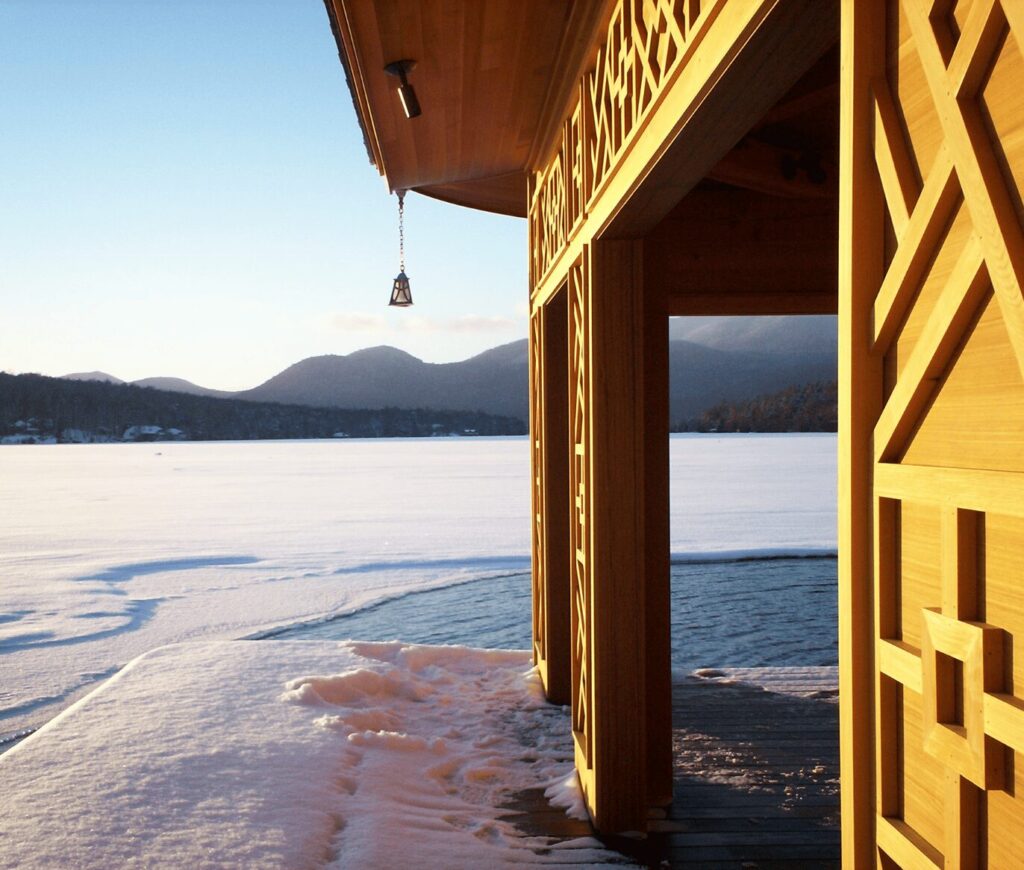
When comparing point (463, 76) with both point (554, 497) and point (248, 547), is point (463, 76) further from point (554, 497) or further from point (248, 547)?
point (248, 547)

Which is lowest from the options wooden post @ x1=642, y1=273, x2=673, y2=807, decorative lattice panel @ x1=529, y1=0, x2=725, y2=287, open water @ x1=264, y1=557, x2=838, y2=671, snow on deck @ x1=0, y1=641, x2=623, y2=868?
open water @ x1=264, y1=557, x2=838, y2=671

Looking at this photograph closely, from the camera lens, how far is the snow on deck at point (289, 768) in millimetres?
2854

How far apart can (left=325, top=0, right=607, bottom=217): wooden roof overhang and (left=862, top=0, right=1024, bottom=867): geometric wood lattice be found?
2.09 m

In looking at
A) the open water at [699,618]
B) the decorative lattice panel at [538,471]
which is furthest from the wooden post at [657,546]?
the open water at [699,618]

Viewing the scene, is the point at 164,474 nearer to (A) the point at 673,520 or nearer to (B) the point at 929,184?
(A) the point at 673,520

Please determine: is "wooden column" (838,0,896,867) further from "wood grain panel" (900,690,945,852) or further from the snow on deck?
the snow on deck

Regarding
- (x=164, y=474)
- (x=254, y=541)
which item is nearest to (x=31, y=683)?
(x=254, y=541)

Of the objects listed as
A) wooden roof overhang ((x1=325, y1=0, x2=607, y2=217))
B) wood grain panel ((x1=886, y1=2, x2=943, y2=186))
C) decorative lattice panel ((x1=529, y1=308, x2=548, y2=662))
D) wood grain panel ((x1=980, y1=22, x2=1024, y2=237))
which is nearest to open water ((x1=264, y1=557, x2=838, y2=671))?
decorative lattice panel ((x1=529, y1=308, x2=548, y2=662))

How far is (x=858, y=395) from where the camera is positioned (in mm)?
1143

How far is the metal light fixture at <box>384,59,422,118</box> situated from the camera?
3363mm

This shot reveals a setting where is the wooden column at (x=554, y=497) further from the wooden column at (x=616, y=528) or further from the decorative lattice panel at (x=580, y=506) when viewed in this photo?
the wooden column at (x=616, y=528)

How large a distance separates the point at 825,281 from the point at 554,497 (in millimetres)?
1814

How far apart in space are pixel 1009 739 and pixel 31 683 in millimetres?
6123

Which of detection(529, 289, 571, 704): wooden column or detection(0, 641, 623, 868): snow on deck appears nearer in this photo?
detection(0, 641, 623, 868): snow on deck
